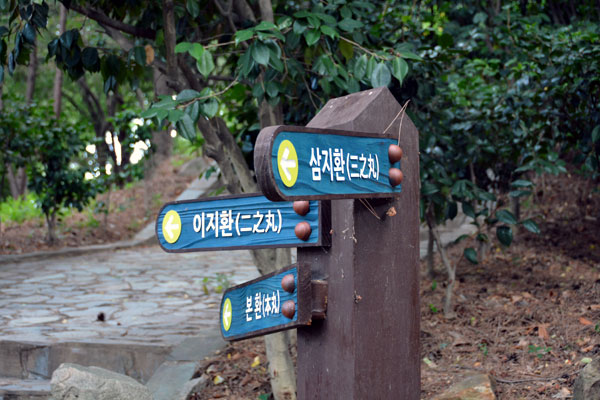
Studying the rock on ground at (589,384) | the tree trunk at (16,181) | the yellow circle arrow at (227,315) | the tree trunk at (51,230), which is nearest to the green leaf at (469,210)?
the rock on ground at (589,384)

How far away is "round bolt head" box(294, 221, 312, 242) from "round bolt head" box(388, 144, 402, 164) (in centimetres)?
33

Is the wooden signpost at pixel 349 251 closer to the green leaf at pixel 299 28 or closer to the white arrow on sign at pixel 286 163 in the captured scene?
the white arrow on sign at pixel 286 163

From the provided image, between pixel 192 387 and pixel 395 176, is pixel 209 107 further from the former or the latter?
pixel 192 387

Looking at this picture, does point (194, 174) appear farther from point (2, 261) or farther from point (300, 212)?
point (300, 212)

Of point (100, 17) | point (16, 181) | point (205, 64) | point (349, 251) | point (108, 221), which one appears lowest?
point (108, 221)

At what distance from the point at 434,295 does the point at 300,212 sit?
352cm

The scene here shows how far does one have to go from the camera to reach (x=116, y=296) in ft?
22.2

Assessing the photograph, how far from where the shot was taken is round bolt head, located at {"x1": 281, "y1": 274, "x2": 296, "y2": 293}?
2004 millimetres

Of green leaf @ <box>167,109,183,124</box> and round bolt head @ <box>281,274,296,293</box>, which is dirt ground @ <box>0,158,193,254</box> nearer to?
green leaf @ <box>167,109,183,124</box>

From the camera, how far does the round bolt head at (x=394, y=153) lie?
1983mm

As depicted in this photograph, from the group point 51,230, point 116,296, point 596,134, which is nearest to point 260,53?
point 596,134

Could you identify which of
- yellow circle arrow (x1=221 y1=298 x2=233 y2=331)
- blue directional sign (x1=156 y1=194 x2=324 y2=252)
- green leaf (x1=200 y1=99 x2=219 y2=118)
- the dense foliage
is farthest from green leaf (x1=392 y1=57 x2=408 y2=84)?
yellow circle arrow (x1=221 y1=298 x2=233 y2=331)

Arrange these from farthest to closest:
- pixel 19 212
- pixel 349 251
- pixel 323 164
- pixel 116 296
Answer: pixel 19 212 → pixel 116 296 → pixel 349 251 → pixel 323 164

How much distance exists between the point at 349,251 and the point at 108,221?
1161 cm
